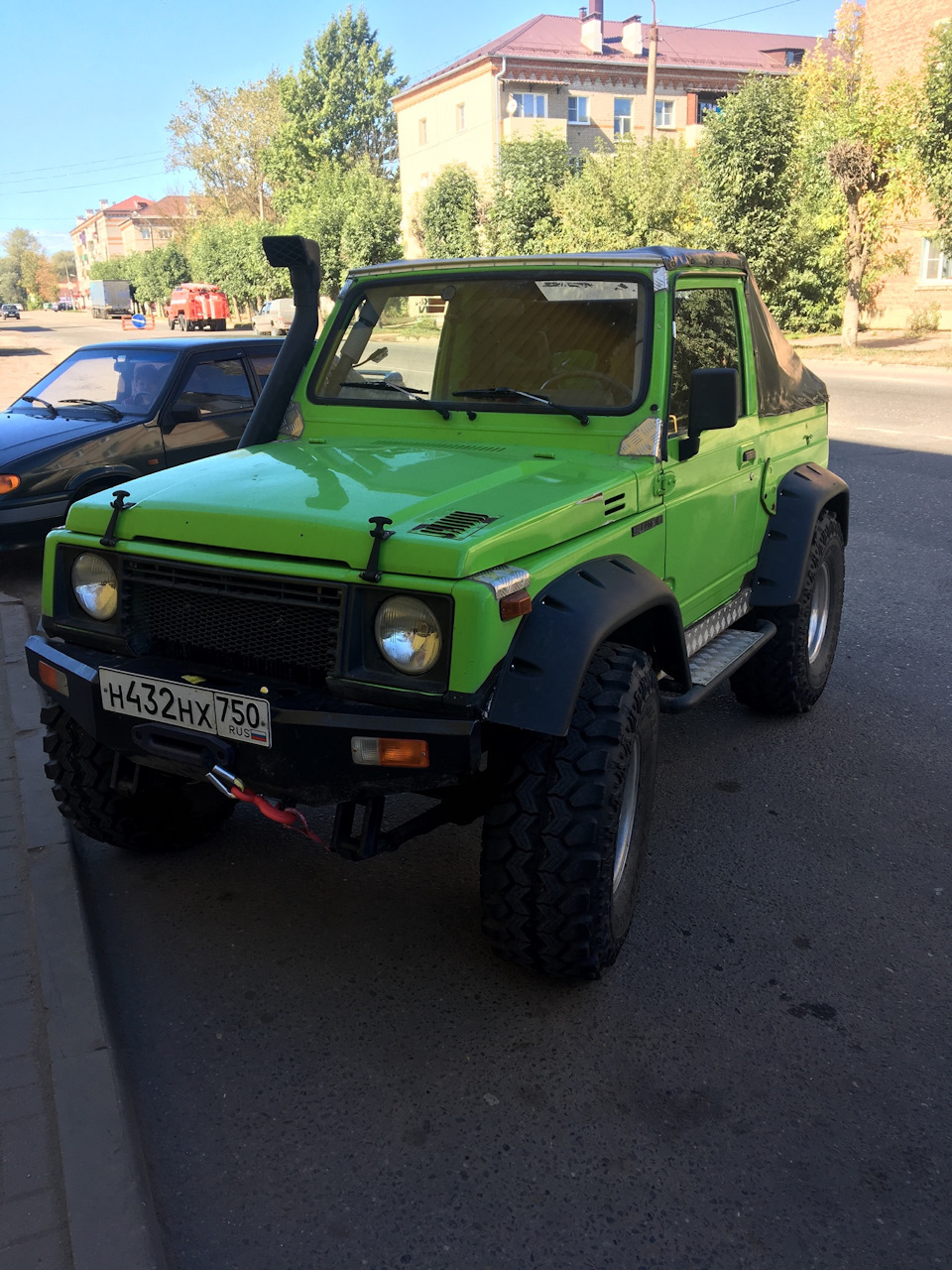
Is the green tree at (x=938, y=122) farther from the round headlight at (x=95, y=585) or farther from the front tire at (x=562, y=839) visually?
the round headlight at (x=95, y=585)

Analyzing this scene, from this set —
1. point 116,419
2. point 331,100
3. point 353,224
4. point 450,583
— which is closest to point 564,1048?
point 450,583

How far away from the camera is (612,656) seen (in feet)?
10.1

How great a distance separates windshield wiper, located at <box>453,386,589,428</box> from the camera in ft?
12.1

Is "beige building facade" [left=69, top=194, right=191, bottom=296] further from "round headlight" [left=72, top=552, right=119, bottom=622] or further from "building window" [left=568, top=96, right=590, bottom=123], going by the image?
"round headlight" [left=72, top=552, right=119, bottom=622]

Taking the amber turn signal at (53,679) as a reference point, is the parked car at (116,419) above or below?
above

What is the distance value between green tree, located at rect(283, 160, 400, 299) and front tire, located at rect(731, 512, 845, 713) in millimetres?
42037

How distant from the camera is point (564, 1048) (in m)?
2.87

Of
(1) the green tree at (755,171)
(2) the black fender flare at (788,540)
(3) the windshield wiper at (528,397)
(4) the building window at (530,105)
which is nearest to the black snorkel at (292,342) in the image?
(3) the windshield wiper at (528,397)

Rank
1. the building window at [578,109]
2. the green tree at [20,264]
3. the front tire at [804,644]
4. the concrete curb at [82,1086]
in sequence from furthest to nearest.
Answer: the green tree at [20,264] → the building window at [578,109] → the front tire at [804,644] → the concrete curb at [82,1086]

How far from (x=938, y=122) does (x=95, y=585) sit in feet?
76.7

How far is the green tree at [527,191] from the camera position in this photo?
121 feet

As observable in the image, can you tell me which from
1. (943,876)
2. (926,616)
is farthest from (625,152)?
(943,876)

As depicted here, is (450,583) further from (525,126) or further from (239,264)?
(239,264)

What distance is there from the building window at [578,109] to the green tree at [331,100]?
22.7 metres
